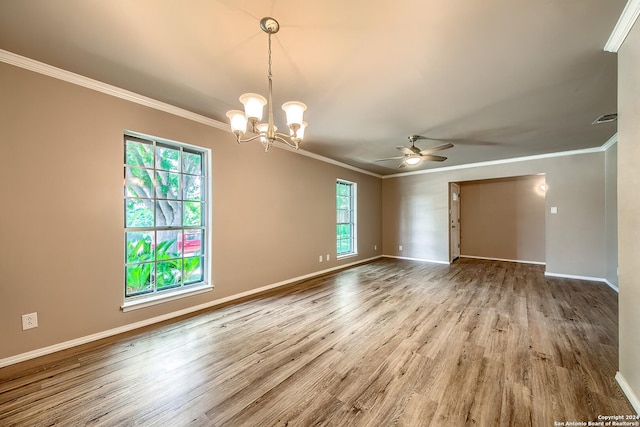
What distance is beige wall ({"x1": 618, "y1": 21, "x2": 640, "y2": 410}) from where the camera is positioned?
161 cm

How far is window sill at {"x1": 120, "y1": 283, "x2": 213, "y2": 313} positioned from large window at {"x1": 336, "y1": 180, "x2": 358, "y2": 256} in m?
3.38

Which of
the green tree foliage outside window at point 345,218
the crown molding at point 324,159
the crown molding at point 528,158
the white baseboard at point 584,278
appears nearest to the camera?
the white baseboard at point 584,278

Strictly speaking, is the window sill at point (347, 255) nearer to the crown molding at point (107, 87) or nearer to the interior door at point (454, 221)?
the interior door at point (454, 221)

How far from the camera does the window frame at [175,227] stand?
283 cm

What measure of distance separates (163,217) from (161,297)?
3.16 feet

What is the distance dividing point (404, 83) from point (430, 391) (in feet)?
8.75

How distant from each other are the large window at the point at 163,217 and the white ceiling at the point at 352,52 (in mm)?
673

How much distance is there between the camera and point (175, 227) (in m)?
3.23

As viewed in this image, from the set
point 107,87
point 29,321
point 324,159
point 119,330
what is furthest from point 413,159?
point 29,321

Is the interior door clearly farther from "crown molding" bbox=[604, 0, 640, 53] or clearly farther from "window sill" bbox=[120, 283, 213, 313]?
"window sill" bbox=[120, 283, 213, 313]

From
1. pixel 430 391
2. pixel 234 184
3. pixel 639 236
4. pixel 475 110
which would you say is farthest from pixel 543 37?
pixel 234 184

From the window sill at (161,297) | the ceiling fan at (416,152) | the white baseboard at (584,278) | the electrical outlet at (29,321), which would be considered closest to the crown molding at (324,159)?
the ceiling fan at (416,152)

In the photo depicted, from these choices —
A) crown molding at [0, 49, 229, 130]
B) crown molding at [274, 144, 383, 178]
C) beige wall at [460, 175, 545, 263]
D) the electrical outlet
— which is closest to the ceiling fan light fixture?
crown molding at [274, 144, 383, 178]

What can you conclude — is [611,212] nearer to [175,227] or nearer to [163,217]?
[175,227]
